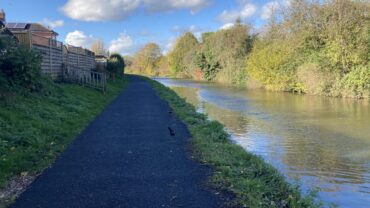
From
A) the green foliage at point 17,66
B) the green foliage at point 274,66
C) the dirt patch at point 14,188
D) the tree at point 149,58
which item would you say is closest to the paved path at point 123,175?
the dirt patch at point 14,188

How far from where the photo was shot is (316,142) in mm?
12438

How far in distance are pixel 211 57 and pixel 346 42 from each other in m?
39.9

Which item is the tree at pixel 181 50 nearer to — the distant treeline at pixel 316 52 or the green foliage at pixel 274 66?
the distant treeline at pixel 316 52

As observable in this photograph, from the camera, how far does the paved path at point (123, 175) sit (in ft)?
18.8

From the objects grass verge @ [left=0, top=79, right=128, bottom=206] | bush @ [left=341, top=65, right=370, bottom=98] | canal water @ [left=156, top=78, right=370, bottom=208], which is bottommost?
canal water @ [left=156, top=78, right=370, bottom=208]

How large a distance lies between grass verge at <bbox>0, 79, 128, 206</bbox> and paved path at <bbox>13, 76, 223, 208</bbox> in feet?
1.31

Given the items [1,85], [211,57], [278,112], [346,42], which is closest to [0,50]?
[1,85]

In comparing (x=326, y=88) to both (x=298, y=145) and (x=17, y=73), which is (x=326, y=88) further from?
(x=17, y=73)

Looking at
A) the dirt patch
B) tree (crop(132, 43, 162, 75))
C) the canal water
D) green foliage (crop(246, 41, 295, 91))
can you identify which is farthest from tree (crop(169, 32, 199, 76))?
the dirt patch

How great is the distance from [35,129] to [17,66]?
14.2 ft

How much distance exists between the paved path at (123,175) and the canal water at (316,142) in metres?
2.37

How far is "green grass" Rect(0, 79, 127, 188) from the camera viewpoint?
7.64m

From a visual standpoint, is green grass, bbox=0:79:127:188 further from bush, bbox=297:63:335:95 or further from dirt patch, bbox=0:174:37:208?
bush, bbox=297:63:335:95

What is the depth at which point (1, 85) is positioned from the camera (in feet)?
41.2
